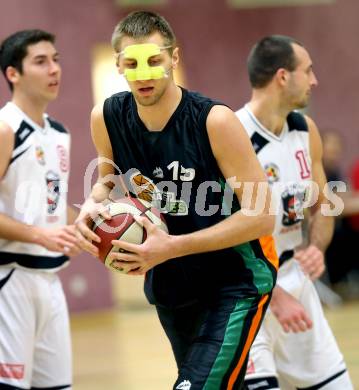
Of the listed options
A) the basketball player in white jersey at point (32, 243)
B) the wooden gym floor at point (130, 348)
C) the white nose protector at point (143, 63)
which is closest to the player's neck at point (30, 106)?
the basketball player in white jersey at point (32, 243)

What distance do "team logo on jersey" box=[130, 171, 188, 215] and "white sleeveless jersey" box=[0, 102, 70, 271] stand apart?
1.27 m

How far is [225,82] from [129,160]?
10211mm

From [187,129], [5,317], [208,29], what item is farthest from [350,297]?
[187,129]

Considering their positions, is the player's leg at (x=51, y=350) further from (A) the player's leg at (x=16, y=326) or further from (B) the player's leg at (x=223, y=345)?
(B) the player's leg at (x=223, y=345)

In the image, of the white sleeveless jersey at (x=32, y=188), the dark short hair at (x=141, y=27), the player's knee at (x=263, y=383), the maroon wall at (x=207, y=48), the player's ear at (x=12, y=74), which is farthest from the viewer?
the maroon wall at (x=207, y=48)

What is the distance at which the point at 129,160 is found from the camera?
4.59 m

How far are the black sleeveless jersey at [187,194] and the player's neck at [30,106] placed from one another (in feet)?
4.87

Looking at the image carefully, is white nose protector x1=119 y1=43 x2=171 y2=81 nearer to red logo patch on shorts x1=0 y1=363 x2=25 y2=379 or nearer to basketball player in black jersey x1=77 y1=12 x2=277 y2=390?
basketball player in black jersey x1=77 y1=12 x2=277 y2=390

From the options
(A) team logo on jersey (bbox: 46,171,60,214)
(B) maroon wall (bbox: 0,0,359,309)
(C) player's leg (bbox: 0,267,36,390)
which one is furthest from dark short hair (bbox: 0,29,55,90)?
(B) maroon wall (bbox: 0,0,359,309)

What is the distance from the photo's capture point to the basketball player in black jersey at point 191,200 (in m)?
4.23

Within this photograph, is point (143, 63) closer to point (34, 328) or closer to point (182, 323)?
point (182, 323)

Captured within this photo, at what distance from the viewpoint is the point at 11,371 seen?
544 centimetres

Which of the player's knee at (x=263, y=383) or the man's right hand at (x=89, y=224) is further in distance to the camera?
the player's knee at (x=263, y=383)

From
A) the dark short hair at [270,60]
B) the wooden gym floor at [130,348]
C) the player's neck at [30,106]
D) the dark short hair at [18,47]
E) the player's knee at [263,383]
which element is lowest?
the wooden gym floor at [130,348]
